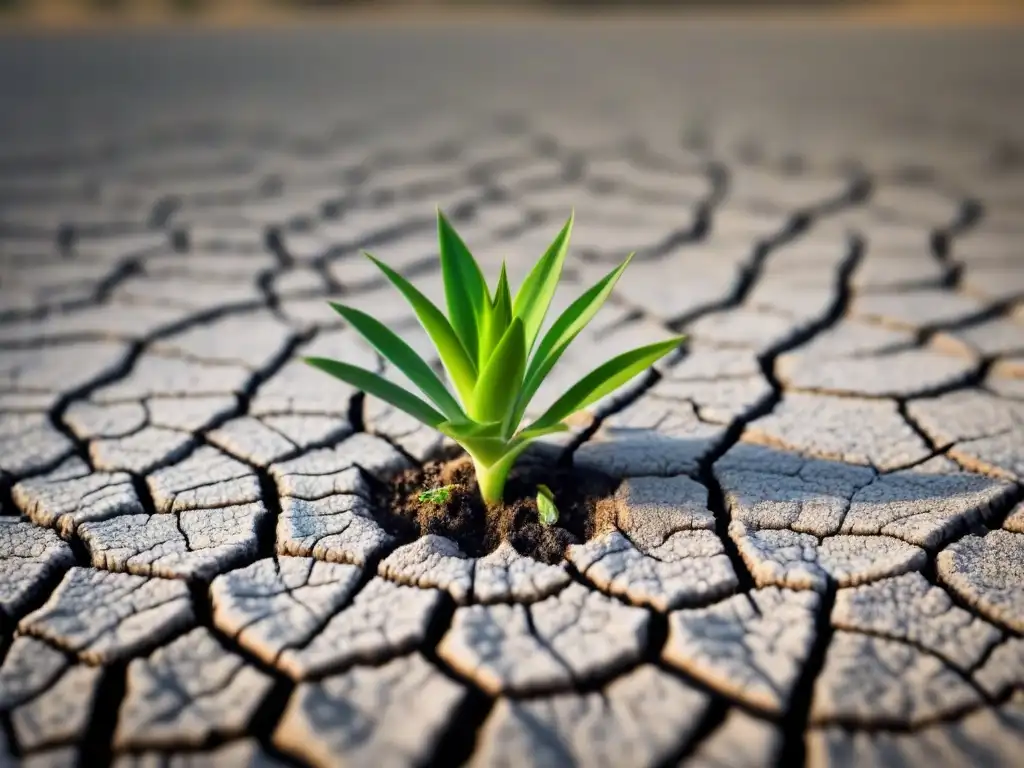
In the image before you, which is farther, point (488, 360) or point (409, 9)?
point (409, 9)

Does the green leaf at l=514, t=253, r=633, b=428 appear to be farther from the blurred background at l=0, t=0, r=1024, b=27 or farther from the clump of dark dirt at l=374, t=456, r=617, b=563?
the blurred background at l=0, t=0, r=1024, b=27

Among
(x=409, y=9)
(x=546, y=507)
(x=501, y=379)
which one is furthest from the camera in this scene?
(x=409, y=9)

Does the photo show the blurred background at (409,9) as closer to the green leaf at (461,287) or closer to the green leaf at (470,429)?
the green leaf at (461,287)

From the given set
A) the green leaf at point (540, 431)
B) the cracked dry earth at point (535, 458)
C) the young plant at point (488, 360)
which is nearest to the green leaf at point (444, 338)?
the young plant at point (488, 360)

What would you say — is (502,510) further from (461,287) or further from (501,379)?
(461,287)

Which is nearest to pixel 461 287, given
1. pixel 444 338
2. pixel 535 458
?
pixel 444 338

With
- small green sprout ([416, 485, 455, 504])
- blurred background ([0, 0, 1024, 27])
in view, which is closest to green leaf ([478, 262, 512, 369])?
small green sprout ([416, 485, 455, 504])
